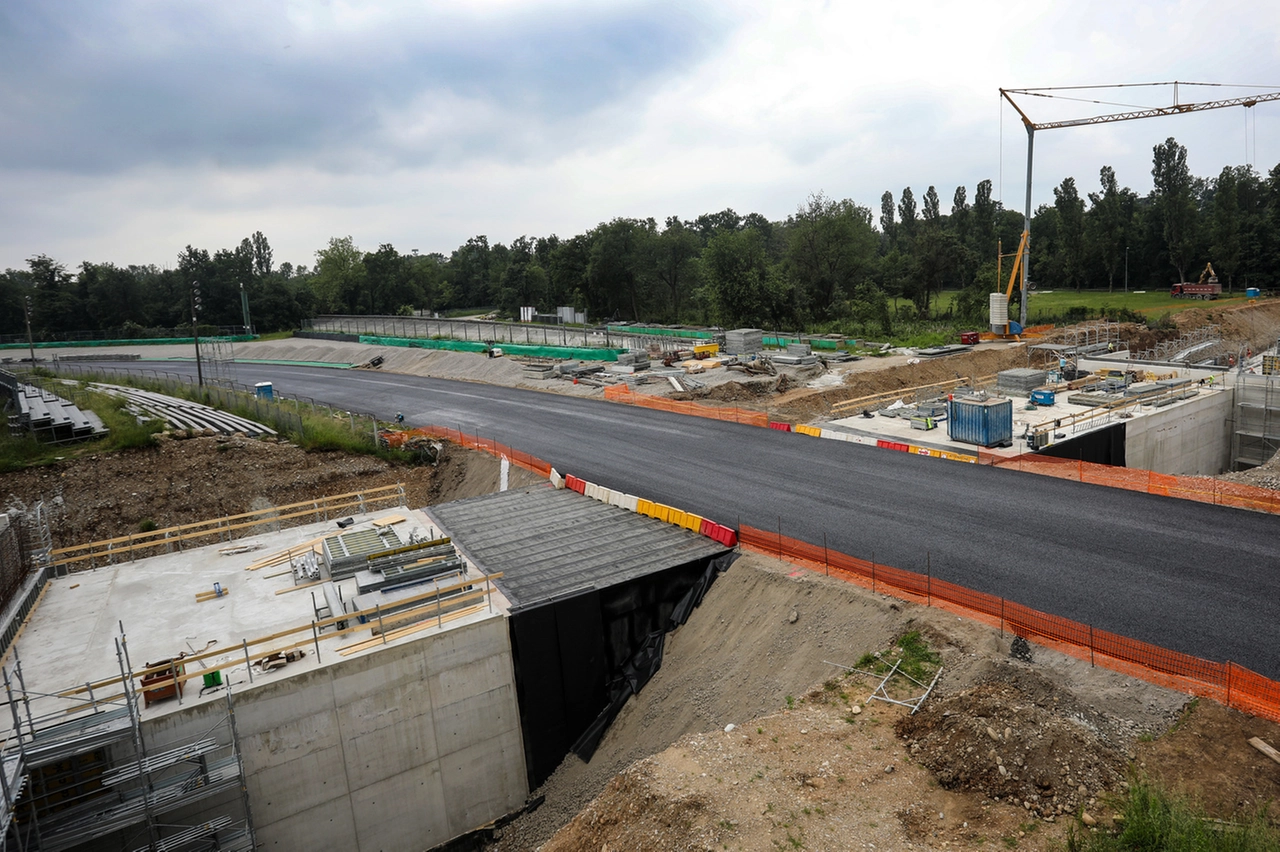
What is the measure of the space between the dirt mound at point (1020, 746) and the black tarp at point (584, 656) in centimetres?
674

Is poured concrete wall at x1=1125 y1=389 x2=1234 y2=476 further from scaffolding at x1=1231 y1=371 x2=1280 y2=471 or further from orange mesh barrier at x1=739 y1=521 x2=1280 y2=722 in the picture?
orange mesh barrier at x1=739 y1=521 x2=1280 y2=722

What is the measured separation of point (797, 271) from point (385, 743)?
6967 cm

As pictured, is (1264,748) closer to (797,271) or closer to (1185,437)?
(1185,437)

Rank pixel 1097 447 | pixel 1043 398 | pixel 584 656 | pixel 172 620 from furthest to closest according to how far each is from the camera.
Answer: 1. pixel 1043 398
2. pixel 1097 447
3. pixel 584 656
4. pixel 172 620

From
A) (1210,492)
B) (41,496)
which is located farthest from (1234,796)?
(41,496)

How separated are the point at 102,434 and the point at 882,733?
3799cm

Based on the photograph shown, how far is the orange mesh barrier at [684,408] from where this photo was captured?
107 feet

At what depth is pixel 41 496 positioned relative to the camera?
28188 millimetres

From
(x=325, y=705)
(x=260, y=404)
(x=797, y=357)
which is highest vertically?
(x=797, y=357)

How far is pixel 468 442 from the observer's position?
1275 inches

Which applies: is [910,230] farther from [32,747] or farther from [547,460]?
[32,747]

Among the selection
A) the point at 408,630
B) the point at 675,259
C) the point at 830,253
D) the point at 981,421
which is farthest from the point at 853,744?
the point at 675,259

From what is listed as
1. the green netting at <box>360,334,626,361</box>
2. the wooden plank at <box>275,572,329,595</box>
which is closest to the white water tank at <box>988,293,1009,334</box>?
the green netting at <box>360,334,626,361</box>

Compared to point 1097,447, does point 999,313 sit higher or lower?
higher
